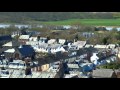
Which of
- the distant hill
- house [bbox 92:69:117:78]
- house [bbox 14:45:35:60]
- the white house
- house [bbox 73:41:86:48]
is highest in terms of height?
the distant hill

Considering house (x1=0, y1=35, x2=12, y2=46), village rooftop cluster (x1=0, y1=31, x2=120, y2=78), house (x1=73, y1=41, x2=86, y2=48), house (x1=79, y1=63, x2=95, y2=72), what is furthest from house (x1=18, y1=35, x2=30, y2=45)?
house (x1=79, y1=63, x2=95, y2=72)

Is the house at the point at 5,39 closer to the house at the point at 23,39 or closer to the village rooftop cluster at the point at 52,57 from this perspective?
the village rooftop cluster at the point at 52,57

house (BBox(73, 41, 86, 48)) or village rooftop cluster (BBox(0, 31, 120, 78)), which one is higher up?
house (BBox(73, 41, 86, 48))

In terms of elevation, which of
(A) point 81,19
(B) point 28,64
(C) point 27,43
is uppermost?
(A) point 81,19

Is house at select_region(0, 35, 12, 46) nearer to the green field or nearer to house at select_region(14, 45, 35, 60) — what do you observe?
house at select_region(14, 45, 35, 60)
